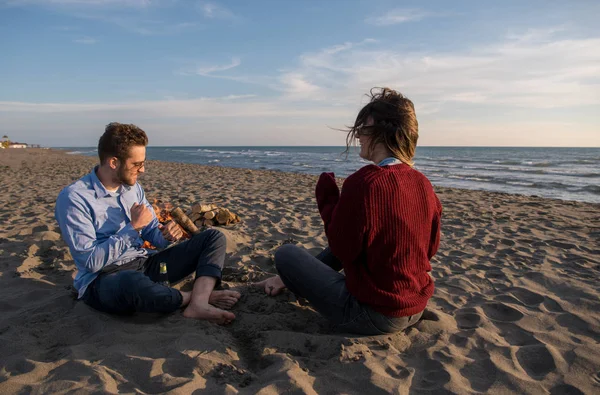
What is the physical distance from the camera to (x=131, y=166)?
284 cm

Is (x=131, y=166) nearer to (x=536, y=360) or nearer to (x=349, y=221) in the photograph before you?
(x=349, y=221)

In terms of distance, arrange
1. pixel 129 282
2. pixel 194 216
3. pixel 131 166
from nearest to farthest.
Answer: pixel 129 282, pixel 131 166, pixel 194 216

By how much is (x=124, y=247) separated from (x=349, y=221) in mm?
1586

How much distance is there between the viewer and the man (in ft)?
8.61

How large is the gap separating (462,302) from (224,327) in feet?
6.25

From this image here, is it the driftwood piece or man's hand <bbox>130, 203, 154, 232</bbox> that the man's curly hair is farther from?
the driftwood piece

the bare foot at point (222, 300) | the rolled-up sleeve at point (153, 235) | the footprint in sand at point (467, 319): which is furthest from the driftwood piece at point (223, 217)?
the footprint in sand at point (467, 319)

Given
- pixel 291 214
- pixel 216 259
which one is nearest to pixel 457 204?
pixel 291 214

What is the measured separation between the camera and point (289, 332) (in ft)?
8.55

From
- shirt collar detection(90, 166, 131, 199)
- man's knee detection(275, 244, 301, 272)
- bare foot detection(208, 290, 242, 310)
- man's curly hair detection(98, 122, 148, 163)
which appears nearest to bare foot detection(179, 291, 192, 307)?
bare foot detection(208, 290, 242, 310)

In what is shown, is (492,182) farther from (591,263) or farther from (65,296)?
(65,296)

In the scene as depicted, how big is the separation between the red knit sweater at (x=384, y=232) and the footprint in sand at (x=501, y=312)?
928mm

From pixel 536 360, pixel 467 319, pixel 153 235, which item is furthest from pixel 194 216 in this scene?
pixel 536 360

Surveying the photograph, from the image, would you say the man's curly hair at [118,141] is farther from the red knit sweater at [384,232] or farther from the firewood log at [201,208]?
the firewood log at [201,208]
